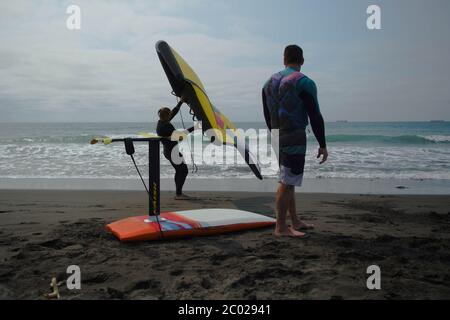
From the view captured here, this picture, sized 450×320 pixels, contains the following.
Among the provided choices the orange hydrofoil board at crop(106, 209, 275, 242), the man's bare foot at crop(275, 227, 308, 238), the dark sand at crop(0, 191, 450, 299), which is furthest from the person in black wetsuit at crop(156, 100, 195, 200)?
the man's bare foot at crop(275, 227, 308, 238)

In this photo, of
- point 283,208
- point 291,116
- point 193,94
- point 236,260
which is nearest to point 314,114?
point 291,116

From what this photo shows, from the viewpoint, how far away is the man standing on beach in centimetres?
312

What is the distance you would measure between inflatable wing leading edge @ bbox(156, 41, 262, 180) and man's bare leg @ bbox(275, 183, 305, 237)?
1.37 metres

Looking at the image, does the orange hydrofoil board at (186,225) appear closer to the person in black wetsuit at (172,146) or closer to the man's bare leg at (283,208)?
the man's bare leg at (283,208)

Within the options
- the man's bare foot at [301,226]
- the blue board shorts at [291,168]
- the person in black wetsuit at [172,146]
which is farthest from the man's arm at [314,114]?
the person in black wetsuit at [172,146]

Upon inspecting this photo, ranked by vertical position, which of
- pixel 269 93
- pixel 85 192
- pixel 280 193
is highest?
pixel 269 93

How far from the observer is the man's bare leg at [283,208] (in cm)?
327

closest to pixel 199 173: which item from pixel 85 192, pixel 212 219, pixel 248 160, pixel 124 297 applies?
pixel 85 192

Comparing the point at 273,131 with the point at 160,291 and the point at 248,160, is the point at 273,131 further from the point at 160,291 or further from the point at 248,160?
the point at 160,291

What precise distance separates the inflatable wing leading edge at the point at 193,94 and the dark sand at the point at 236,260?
1132 millimetres

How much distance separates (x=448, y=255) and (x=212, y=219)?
2.03 meters

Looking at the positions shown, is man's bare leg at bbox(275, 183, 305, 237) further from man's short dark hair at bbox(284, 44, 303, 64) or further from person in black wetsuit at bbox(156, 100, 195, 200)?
person in black wetsuit at bbox(156, 100, 195, 200)

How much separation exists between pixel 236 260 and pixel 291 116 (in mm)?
Answer: 1291

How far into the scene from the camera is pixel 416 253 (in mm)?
2895
